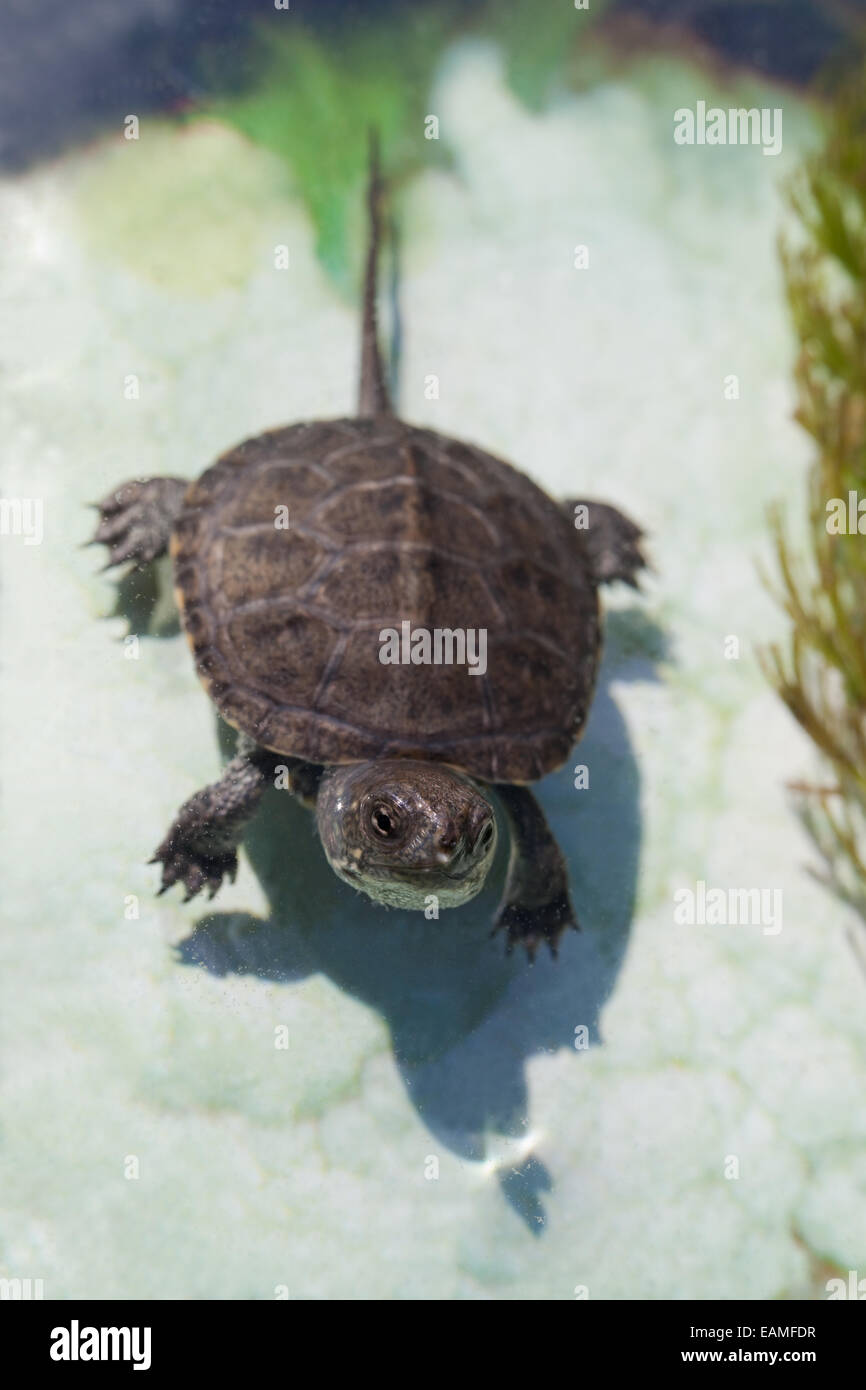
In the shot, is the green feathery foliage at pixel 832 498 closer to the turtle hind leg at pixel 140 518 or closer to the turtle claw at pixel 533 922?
the turtle claw at pixel 533 922

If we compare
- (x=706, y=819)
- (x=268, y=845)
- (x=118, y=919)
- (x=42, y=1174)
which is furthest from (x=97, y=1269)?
(x=706, y=819)

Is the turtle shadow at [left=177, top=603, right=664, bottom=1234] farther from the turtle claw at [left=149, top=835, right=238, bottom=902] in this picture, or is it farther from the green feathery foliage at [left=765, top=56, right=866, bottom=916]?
the green feathery foliage at [left=765, top=56, right=866, bottom=916]

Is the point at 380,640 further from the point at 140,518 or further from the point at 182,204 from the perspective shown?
the point at 182,204

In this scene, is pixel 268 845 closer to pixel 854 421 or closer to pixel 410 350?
pixel 410 350

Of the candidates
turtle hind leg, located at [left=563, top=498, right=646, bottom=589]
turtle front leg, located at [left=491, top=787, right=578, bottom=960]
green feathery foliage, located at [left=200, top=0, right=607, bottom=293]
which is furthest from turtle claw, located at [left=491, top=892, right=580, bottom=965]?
green feathery foliage, located at [left=200, top=0, right=607, bottom=293]

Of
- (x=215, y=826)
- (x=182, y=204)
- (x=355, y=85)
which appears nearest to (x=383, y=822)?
(x=215, y=826)

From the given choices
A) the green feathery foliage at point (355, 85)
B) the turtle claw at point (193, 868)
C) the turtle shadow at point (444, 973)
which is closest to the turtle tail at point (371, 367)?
the green feathery foliage at point (355, 85)

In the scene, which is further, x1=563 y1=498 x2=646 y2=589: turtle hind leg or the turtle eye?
x1=563 y1=498 x2=646 y2=589: turtle hind leg
